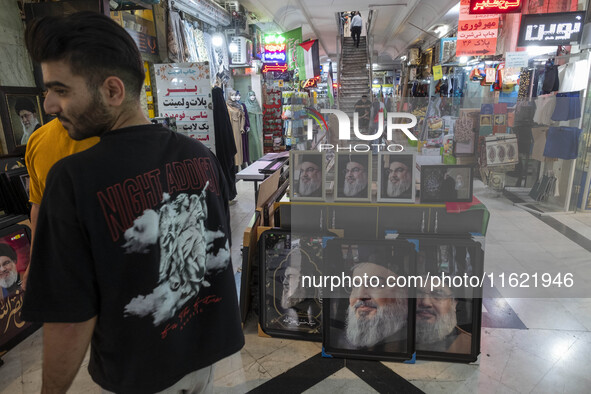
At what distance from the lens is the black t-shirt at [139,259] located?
2.81 feet

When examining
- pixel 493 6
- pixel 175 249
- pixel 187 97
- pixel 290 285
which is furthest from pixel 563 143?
pixel 175 249

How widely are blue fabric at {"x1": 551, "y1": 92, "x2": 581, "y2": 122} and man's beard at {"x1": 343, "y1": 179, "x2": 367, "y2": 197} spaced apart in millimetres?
4592

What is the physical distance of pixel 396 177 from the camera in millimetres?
2602

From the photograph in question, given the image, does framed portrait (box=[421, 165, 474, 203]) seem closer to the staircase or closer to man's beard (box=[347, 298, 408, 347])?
man's beard (box=[347, 298, 408, 347])

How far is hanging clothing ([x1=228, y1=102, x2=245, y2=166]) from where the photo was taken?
720 centimetres

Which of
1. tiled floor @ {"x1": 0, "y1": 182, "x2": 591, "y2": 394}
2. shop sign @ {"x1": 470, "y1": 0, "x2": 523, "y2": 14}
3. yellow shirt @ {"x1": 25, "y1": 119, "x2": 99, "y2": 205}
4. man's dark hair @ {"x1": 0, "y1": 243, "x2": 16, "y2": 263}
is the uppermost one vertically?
shop sign @ {"x1": 470, "y1": 0, "x2": 523, "y2": 14}

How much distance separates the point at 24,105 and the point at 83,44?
10.8 feet

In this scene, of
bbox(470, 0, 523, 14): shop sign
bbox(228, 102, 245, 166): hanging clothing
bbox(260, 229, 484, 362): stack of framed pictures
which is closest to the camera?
bbox(260, 229, 484, 362): stack of framed pictures

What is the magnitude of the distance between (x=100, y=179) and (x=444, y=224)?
2.26 metres

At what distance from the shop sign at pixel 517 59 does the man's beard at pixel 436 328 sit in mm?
6682

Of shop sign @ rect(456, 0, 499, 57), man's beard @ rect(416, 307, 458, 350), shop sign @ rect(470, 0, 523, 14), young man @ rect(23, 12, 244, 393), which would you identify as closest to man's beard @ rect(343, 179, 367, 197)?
man's beard @ rect(416, 307, 458, 350)

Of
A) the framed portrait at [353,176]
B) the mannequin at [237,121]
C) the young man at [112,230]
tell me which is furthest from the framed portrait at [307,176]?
the mannequin at [237,121]

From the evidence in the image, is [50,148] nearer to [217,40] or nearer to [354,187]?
[354,187]

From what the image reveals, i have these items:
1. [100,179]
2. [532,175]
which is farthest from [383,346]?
[532,175]
